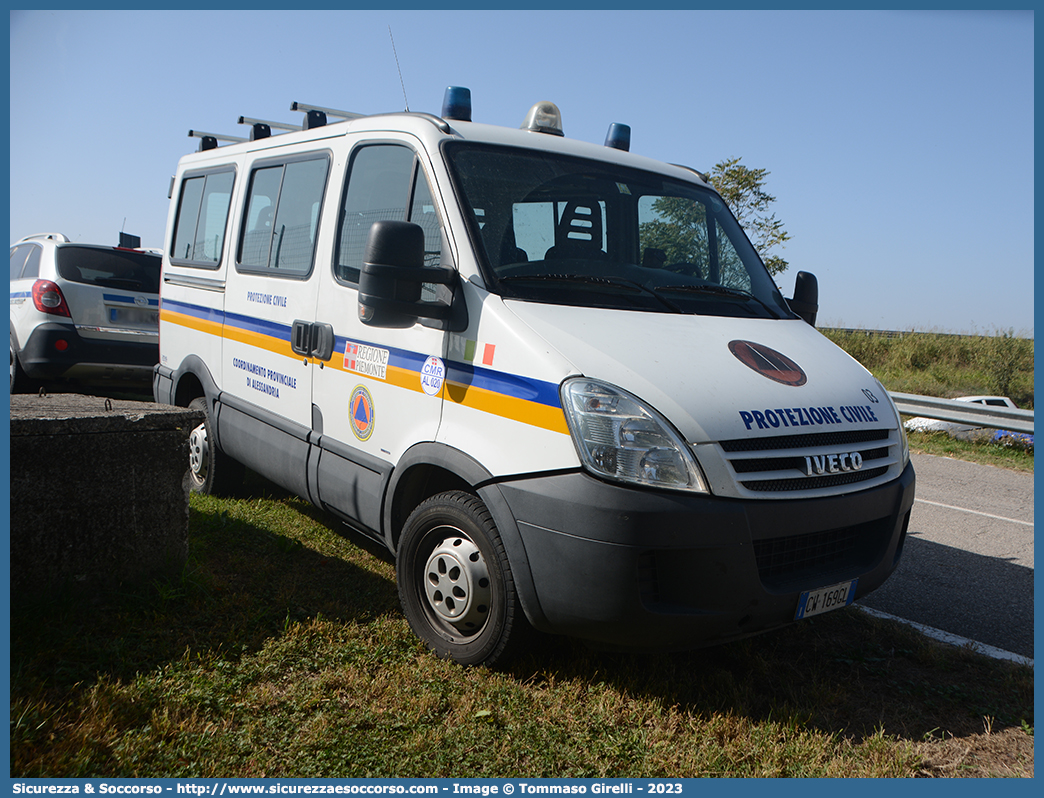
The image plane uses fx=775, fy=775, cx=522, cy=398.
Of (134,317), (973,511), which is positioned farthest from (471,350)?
(134,317)

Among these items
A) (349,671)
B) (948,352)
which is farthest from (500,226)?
(948,352)

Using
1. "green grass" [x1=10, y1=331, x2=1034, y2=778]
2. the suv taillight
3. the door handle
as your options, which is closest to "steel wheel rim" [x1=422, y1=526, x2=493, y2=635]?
"green grass" [x1=10, y1=331, x2=1034, y2=778]

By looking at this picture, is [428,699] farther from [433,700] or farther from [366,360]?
[366,360]

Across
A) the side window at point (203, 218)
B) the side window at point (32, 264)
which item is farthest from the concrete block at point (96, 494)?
the side window at point (32, 264)

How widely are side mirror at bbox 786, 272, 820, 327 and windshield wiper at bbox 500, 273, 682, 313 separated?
1.49m

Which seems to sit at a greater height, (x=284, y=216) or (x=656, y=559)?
(x=284, y=216)

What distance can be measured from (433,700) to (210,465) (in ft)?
10.6

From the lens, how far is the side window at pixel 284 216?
14.5 ft

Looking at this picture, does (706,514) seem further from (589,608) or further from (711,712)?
(711,712)

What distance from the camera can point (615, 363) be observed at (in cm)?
289

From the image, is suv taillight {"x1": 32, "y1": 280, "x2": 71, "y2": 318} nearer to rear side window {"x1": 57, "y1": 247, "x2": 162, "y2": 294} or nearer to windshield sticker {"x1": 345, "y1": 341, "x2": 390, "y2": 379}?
rear side window {"x1": 57, "y1": 247, "x2": 162, "y2": 294}

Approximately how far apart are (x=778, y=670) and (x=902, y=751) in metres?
0.70

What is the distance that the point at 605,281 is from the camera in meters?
3.50

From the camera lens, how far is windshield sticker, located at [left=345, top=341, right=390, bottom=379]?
3.72 metres
